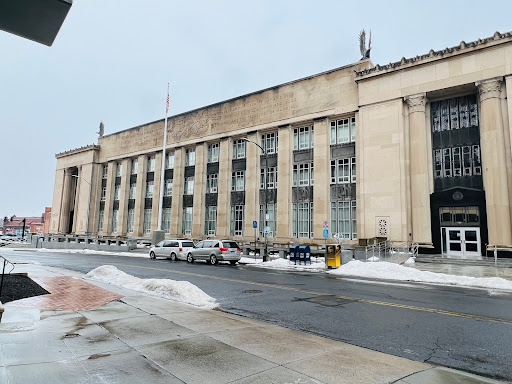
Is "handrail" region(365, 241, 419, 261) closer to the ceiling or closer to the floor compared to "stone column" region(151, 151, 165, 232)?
closer to the floor

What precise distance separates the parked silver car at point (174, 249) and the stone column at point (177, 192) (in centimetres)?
1486

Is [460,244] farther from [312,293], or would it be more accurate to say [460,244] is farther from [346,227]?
[312,293]

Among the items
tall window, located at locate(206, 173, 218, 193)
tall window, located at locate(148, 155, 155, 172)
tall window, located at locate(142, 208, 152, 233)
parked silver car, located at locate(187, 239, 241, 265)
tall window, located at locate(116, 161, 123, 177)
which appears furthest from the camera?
tall window, located at locate(116, 161, 123, 177)

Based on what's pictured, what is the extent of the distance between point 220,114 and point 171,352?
39.4m

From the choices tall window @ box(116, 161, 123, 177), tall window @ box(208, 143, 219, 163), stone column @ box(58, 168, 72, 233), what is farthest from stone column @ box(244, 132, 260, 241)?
stone column @ box(58, 168, 72, 233)

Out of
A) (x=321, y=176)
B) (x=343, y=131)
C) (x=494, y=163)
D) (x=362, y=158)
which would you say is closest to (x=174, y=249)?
(x=321, y=176)

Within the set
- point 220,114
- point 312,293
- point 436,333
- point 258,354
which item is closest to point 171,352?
point 258,354

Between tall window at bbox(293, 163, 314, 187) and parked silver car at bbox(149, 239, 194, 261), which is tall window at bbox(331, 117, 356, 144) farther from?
parked silver car at bbox(149, 239, 194, 261)

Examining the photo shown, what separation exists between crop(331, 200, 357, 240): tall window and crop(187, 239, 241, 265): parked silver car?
1179 cm

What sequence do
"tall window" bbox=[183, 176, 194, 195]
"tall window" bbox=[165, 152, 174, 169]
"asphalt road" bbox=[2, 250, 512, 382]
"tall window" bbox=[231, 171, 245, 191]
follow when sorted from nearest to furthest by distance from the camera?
"asphalt road" bbox=[2, 250, 512, 382] → "tall window" bbox=[231, 171, 245, 191] → "tall window" bbox=[183, 176, 194, 195] → "tall window" bbox=[165, 152, 174, 169]

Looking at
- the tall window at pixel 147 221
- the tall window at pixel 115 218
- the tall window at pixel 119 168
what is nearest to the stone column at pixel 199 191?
the tall window at pixel 147 221

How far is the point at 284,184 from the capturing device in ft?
118

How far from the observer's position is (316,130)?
114 ft

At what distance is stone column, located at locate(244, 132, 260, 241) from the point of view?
3788cm
